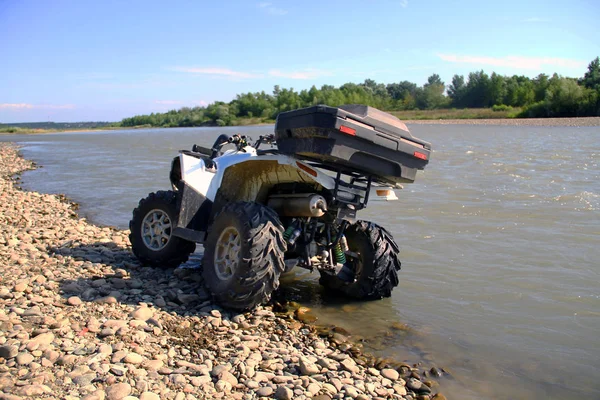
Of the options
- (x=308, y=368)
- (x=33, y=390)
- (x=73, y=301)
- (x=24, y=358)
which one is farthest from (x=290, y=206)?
(x=33, y=390)

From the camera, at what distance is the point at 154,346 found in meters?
4.04

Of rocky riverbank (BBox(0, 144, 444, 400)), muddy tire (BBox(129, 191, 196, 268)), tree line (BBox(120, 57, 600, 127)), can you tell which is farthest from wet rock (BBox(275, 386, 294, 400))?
tree line (BBox(120, 57, 600, 127))

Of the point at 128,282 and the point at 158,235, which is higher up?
the point at 158,235

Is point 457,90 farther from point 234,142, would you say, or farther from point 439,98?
point 234,142

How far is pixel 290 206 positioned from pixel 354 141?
116 centimetres

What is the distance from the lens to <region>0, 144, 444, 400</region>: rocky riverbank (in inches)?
135

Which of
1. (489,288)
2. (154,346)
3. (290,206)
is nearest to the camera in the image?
(154,346)

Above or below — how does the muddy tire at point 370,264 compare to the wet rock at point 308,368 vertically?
above

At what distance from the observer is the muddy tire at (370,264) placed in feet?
18.4

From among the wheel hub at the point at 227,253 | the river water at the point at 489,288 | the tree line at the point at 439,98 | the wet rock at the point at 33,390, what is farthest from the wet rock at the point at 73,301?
the tree line at the point at 439,98

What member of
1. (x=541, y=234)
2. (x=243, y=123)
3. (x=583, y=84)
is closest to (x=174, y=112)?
(x=243, y=123)

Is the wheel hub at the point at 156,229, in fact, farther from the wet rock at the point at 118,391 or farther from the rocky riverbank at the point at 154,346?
the wet rock at the point at 118,391

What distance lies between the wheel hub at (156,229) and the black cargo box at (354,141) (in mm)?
2054

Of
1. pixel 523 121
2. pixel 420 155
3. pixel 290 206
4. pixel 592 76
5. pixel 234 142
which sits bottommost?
pixel 290 206
